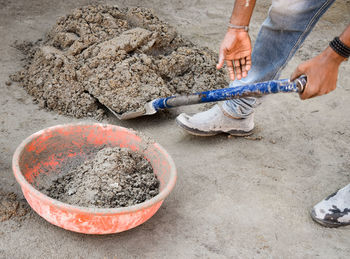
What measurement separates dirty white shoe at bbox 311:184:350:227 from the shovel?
0.62m

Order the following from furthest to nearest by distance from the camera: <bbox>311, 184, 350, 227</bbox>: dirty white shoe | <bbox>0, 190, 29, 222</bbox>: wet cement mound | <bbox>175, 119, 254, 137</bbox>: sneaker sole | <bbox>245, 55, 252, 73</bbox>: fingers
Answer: <bbox>175, 119, 254, 137</bbox>: sneaker sole → <bbox>245, 55, 252, 73</bbox>: fingers → <bbox>311, 184, 350, 227</bbox>: dirty white shoe → <bbox>0, 190, 29, 222</bbox>: wet cement mound

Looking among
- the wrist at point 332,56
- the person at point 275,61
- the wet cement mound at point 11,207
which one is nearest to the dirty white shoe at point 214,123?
the person at point 275,61

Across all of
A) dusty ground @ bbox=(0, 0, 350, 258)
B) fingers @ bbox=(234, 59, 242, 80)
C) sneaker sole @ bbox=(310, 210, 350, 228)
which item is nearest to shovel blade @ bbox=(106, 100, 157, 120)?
dusty ground @ bbox=(0, 0, 350, 258)

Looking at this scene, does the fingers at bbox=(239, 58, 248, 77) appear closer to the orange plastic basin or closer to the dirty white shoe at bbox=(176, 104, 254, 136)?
the dirty white shoe at bbox=(176, 104, 254, 136)

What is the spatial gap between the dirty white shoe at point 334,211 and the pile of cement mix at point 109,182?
0.83 metres

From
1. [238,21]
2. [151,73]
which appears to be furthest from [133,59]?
[238,21]

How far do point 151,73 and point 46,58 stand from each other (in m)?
0.76

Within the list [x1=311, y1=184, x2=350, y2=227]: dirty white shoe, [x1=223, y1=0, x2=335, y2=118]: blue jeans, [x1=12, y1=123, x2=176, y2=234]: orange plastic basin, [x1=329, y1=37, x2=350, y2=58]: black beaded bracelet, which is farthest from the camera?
[x1=223, y1=0, x2=335, y2=118]: blue jeans

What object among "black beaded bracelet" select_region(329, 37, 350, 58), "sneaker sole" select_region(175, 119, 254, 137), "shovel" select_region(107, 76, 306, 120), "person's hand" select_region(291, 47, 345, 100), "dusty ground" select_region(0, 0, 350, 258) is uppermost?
"black beaded bracelet" select_region(329, 37, 350, 58)

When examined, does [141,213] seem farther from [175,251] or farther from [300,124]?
[300,124]

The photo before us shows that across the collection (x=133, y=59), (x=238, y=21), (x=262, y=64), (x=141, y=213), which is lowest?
(x=141, y=213)

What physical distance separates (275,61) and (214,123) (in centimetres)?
53

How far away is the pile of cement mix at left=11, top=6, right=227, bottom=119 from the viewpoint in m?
2.48

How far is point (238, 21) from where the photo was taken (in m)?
1.94
